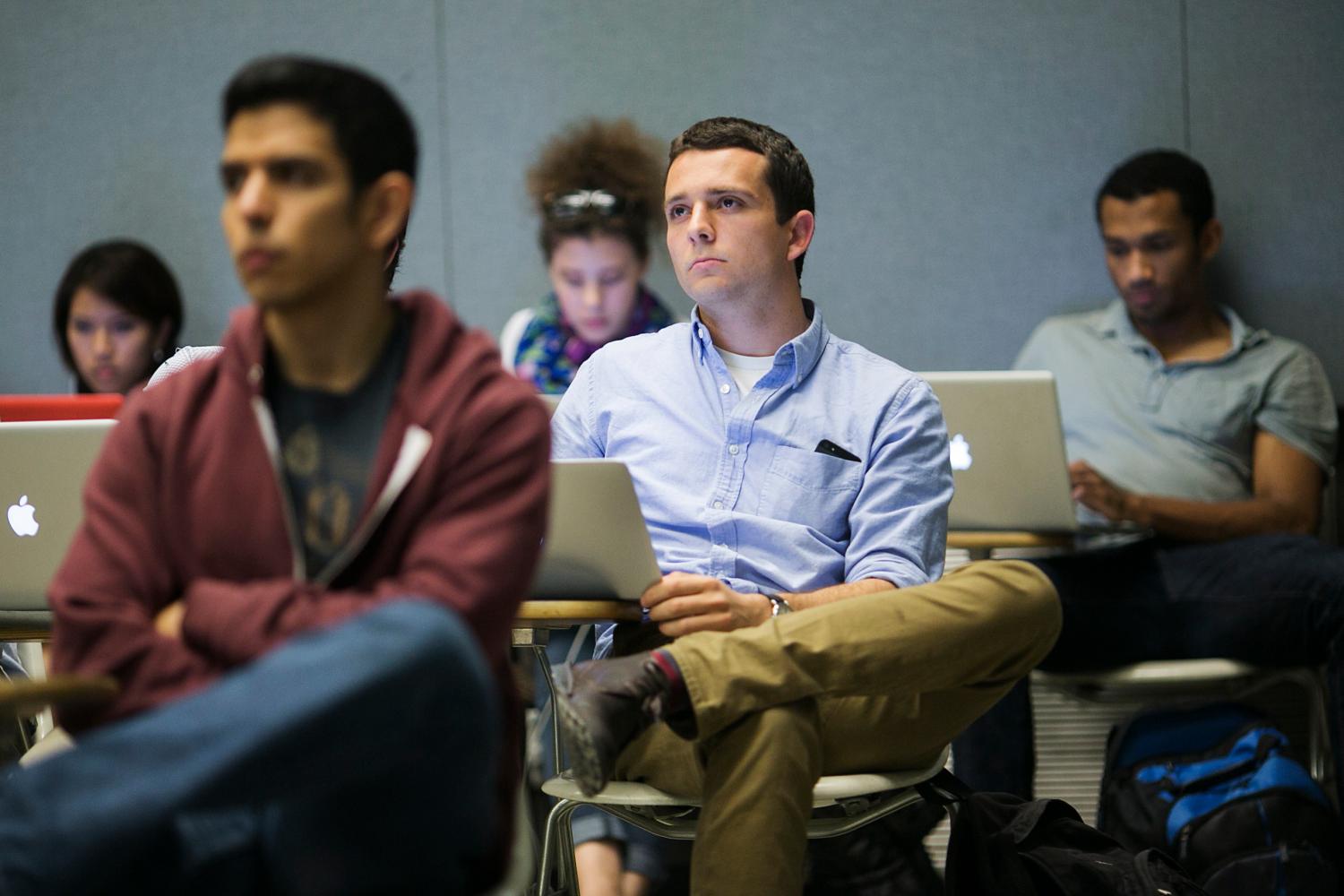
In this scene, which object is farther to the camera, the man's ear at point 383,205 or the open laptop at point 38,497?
the open laptop at point 38,497

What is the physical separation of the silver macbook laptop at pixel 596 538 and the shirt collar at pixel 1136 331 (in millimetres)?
1893

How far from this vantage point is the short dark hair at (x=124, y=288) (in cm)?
345

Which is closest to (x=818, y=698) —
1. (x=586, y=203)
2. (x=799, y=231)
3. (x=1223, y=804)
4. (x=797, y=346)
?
(x=797, y=346)

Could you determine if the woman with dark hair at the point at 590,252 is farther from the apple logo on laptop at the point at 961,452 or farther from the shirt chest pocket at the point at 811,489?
the shirt chest pocket at the point at 811,489

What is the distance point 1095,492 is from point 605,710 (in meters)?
1.58

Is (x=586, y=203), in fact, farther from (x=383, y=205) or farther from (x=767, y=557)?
(x=383, y=205)

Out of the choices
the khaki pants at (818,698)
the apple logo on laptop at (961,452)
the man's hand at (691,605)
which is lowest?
the khaki pants at (818,698)

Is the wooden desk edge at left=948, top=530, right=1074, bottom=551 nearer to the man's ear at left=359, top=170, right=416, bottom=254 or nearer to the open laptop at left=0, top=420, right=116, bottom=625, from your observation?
the open laptop at left=0, top=420, right=116, bottom=625

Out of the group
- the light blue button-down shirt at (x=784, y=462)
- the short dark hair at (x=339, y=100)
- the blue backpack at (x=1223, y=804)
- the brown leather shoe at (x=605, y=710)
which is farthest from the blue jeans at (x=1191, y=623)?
the short dark hair at (x=339, y=100)

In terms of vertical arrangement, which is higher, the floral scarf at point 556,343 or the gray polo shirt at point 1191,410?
the floral scarf at point 556,343

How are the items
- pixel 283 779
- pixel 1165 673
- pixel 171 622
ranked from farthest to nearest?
pixel 1165 673 → pixel 171 622 → pixel 283 779

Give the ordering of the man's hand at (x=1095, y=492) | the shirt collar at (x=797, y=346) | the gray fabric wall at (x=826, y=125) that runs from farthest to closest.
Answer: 1. the gray fabric wall at (x=826, y=125)
2. the man's hand at (x=1095, y=492)
3. the shirt collar at (x=797, y=346)

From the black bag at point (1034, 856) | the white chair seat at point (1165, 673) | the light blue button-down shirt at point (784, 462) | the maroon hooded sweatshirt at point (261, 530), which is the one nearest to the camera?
the maroon hooded sweatshirt at point (261, 530)

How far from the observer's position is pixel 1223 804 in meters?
2.69
